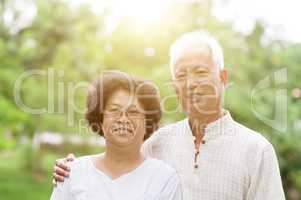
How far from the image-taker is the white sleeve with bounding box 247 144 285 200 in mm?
2311

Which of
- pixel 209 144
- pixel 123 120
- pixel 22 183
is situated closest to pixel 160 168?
pixel 123 120

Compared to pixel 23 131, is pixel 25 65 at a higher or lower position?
higher

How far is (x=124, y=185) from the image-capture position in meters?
2.01

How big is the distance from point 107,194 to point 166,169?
24cm

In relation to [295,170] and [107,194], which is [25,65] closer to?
[295,170]

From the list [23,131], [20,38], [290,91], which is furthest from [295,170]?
[23,131]

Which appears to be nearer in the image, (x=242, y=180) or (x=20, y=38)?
(x=242, y=180)

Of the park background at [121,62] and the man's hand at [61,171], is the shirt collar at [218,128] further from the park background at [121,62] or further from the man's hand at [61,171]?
the park background at [121,62]

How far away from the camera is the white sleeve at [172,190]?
1979 millimetres

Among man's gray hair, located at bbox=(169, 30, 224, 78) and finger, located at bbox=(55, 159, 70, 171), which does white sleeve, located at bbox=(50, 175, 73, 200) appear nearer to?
finger, located at bbox=(55, 159, 70, 171)

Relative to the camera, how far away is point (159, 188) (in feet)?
6.51

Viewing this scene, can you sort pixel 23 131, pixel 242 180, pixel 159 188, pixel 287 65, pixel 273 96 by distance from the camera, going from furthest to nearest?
pixel 23 131 → pixel 287 65 → pixel 273 96 → pixel 242 180 → pixel 159 188

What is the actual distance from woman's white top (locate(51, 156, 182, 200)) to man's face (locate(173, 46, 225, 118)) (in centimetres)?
48

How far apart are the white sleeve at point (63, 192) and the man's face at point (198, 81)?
70 centimetres
